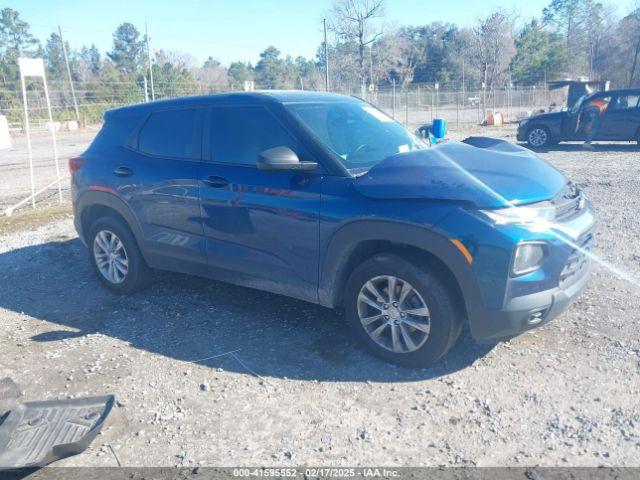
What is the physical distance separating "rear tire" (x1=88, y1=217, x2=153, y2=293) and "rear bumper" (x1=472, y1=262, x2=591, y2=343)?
10.8ft

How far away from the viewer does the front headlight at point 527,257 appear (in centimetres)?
329

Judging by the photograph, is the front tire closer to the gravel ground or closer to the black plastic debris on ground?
the gravel ground

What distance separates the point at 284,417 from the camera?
11.0 ft

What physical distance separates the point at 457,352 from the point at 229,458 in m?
1.82

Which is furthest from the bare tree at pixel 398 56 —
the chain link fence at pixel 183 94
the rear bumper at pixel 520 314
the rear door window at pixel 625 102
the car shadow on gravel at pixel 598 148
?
the rear bumper at pixel 520 314

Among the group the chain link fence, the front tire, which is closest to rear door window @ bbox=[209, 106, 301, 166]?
the front tire

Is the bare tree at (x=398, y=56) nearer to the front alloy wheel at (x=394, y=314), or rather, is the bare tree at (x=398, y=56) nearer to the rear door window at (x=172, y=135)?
the rear door window at (x=172, y=135)

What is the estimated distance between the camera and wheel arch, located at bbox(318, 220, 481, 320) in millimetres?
3420

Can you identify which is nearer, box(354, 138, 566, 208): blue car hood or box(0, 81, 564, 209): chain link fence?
box(354, 138, 566, 208): blue car hood

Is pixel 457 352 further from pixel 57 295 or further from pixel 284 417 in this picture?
pixel 57 295

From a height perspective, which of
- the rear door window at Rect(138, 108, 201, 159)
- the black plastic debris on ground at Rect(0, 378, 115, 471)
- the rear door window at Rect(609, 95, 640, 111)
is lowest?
the black plastic debris on ground at Rect(0, 378, 115, 471)

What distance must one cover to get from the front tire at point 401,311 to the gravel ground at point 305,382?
0.52 feet

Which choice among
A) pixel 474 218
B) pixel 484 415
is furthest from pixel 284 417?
pixel 474 218

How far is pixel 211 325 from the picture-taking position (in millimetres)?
4672
